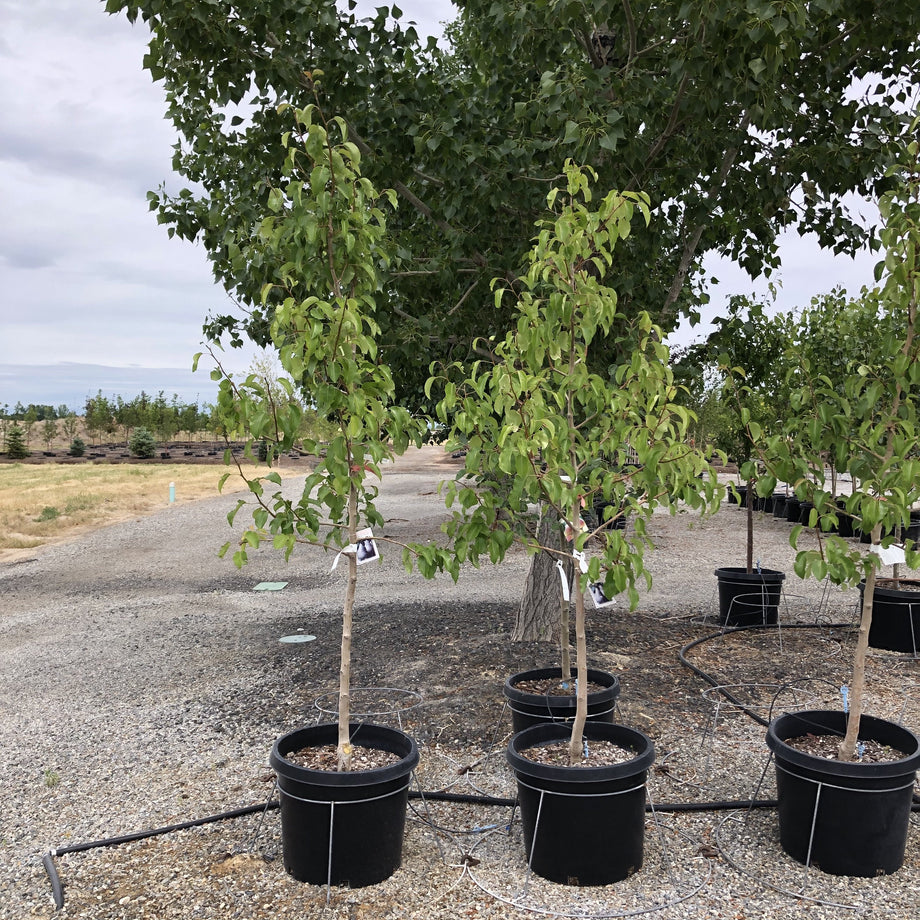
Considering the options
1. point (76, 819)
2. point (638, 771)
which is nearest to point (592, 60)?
point (638, 771)

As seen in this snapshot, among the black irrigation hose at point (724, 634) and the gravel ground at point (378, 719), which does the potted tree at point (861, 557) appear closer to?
the gravel ground at point (378, 719)

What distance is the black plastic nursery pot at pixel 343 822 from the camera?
3078 millimetres

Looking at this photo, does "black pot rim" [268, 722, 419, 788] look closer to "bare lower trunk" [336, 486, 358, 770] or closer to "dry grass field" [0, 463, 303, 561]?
"bare lower trunk" [336, 486, 358, 770]

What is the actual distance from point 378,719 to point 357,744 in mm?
1368

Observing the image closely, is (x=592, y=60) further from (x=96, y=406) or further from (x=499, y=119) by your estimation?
(x=96, y=406)

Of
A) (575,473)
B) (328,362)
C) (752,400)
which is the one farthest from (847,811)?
(752,400)

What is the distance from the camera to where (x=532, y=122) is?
5.11 metres

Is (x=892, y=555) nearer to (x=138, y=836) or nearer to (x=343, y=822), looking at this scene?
(x=343, y=822)

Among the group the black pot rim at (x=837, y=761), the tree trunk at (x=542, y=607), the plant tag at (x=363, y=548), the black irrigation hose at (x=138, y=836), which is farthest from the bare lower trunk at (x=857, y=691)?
the tree trunk at (x=542, y=607)

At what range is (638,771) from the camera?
10.2 feet

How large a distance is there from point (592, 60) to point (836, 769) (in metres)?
4.91

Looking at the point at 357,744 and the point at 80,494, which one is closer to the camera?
the point at 357,744

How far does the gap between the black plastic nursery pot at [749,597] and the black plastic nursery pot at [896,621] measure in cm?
79

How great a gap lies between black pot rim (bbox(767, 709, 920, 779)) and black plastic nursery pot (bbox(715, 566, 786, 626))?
3489mm
